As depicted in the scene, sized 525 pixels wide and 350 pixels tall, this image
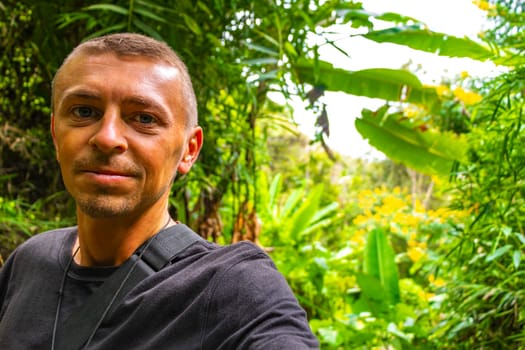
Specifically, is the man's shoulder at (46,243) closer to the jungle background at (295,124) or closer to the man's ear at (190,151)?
the man's ear at (190,151)

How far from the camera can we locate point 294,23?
2260 mm

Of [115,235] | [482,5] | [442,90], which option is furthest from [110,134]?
[442,90]

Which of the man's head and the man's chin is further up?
the man's head

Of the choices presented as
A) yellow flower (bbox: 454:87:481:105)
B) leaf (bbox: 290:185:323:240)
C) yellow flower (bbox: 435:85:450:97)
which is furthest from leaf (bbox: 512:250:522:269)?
leaf (bbox: 290:185:323:240)

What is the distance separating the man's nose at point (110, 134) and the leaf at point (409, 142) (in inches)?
107

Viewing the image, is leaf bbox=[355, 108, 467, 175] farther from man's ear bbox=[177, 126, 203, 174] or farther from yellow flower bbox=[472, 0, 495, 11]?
man's ear bbox=[177, 126, 203, 174]

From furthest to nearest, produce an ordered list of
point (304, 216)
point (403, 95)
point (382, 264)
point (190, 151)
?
point (304, 216)
point (382, 264)
point (403, 95)
point (190, 151)

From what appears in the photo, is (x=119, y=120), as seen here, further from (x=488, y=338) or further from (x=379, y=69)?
(x=379, y=69)

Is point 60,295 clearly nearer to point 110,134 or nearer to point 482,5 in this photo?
point 110,134

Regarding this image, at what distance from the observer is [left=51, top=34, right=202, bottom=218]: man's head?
1.11 meters

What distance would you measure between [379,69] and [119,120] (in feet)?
8.22

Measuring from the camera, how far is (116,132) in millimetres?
1102

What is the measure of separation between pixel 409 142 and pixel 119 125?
3067mm

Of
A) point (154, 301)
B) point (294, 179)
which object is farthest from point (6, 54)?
point (294, 179)
